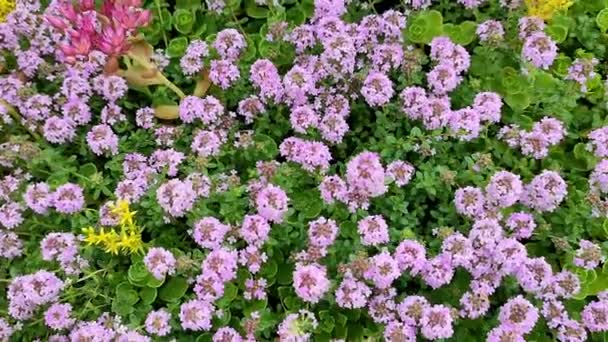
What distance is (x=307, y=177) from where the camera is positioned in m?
2.42

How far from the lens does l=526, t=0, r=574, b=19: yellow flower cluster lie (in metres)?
2.62

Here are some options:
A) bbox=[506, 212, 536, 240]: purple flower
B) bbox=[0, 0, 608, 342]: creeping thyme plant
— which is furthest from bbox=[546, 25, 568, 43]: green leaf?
bbox=[506, 212, 536, 240]: purple flower

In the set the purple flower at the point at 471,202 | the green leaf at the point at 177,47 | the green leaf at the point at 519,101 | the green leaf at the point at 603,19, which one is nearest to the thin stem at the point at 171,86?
the green leaf at the point at 177,47

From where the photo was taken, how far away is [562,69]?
2.69 metres

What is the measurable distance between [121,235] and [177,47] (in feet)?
2.79

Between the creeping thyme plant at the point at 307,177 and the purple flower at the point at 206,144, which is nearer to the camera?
the creeping thyme plant at the point at 307,177

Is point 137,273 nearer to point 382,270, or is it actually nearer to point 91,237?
point 91,237

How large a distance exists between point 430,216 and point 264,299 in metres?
0.63

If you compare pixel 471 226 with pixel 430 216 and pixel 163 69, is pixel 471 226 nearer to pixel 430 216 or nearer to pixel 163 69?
pixel 430 216

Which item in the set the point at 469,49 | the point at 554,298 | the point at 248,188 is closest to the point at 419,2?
the point at 469,49

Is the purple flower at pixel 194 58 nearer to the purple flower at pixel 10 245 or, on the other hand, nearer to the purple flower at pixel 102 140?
the purple flower at pixel 102 140

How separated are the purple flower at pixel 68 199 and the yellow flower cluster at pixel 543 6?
168 cm

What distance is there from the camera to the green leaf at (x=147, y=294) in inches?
91.2

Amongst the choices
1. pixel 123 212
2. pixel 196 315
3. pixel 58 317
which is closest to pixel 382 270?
pixel 196 315
